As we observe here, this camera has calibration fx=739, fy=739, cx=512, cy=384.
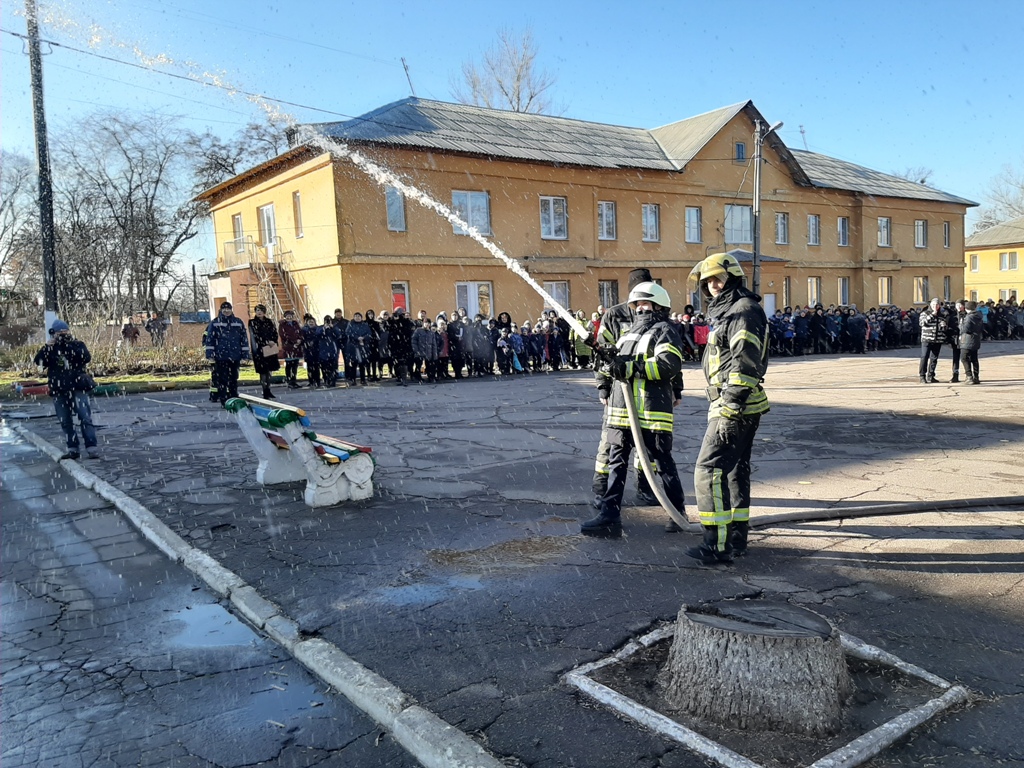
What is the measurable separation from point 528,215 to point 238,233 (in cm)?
1198

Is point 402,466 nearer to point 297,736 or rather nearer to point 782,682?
point 297,736

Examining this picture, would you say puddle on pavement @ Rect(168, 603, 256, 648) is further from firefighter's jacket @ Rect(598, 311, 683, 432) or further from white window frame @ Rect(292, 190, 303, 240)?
white window frame @ Rect(292, 190, 303, 240)

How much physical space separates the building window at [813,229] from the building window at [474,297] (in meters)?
19.2

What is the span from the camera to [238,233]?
30.0 metres

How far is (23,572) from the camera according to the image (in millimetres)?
5586

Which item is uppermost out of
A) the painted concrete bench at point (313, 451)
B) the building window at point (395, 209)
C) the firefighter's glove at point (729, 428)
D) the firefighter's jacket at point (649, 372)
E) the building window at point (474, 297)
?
the building window at point (395, 209)

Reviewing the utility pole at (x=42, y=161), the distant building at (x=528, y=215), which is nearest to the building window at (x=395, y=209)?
the distant building at (x=528, y=215)

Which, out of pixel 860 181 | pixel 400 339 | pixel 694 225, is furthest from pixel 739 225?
pixel 400 339

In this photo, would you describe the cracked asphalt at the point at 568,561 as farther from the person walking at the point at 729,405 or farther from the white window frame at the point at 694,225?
the white window frame at the point at 694,225

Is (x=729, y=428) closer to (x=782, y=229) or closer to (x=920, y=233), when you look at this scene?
(x=782, y=229)

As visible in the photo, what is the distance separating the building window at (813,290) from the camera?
3747 cm

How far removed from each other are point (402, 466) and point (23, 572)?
12.9 feet

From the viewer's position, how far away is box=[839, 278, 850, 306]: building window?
38.8m

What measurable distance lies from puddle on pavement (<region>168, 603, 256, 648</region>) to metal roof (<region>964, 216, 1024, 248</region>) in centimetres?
6997
